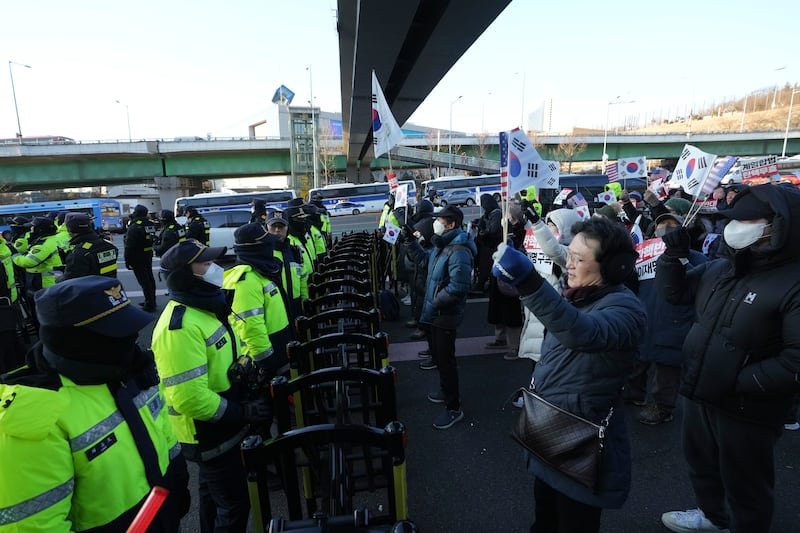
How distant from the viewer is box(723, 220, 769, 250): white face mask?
2.10 meters

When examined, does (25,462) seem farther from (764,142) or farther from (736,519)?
(764,142)

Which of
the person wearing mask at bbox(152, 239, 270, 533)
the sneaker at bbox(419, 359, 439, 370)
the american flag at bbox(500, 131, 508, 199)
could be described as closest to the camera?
the person wearing mask at bbox(152, 239, 270, 533)

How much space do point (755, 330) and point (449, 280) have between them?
2399mm

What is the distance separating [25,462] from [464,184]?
118ft

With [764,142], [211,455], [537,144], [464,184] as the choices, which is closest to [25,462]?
[211,455]

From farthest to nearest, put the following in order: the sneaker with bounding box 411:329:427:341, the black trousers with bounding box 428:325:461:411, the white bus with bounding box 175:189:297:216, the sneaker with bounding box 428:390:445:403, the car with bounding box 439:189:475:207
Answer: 1. the car with bounding box 439:189:475:207
2. the white bus with bounding box 175:189:297:216
3. the sneaker with bounding box 411:329:427:341
4. the sneaker with bounding box 428:390:445:403
5. the black trousers with bounding box 428:325:461:411

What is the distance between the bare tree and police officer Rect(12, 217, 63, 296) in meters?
50.8

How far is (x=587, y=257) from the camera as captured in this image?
189cm

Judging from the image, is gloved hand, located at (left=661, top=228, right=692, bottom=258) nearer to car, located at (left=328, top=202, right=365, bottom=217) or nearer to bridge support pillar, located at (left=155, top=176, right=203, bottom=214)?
car, located at (left=328, top=202, right=365, bottom=217)

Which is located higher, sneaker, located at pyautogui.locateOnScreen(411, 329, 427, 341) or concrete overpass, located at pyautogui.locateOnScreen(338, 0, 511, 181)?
concrete overpass, located at pyautogui.locateOnScreen(338, 0, 511, 181)

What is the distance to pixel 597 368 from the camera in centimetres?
184

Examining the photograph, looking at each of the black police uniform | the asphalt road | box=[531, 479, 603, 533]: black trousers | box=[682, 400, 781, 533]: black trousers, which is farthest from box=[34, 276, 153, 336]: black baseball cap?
the black police uniform

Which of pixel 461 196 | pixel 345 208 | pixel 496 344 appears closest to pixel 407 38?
pixel 496 344

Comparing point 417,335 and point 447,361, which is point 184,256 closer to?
point 447,361
